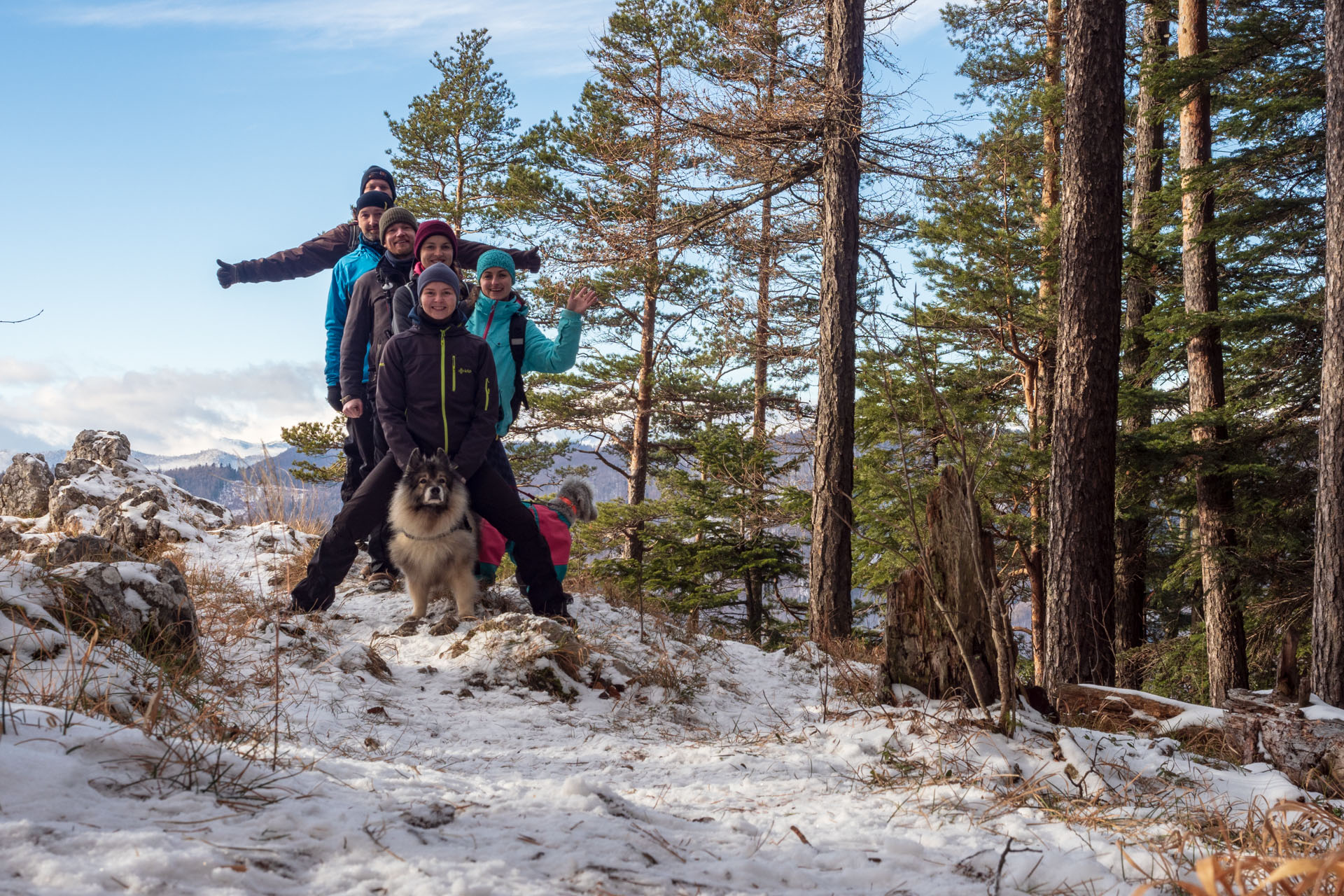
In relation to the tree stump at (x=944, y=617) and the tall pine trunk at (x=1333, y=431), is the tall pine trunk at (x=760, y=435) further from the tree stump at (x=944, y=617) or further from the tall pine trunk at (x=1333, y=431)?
the tree stump at (x=944, y=617)

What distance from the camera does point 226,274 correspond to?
715 cm

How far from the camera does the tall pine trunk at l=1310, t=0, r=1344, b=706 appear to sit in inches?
233

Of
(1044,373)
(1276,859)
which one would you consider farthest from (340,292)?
(1044,373)

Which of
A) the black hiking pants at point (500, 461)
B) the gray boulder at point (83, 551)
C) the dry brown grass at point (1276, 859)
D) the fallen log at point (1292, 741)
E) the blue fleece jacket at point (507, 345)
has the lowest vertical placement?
the fallen log at point (1292, 741)

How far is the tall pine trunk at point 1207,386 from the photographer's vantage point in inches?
365

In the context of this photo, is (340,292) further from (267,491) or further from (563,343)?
(563,343)

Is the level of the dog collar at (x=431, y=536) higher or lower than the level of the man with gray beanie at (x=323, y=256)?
lower

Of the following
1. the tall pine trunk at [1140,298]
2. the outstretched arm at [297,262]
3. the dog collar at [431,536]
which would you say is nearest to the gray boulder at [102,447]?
the outstretched arm at [297,262]

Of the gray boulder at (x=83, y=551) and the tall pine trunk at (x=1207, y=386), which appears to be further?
the tall pine trunk at (x=1207, y=386)

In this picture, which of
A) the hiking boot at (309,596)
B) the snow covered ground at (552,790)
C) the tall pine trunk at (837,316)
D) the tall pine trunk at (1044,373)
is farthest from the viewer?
the tall pine trunk at (1044,373)

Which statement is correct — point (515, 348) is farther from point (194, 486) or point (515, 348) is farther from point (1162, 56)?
point (194, 486)

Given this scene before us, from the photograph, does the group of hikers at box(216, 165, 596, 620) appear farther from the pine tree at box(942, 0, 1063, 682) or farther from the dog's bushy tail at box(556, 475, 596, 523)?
the pine tree at box(942, 0, 1063, 682)

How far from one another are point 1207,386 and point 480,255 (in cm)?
883

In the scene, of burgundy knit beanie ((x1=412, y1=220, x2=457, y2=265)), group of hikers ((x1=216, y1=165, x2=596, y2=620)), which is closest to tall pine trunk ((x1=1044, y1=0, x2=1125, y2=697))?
group of hikers ((x1=216, y1=165, x2=596, y2=620))
